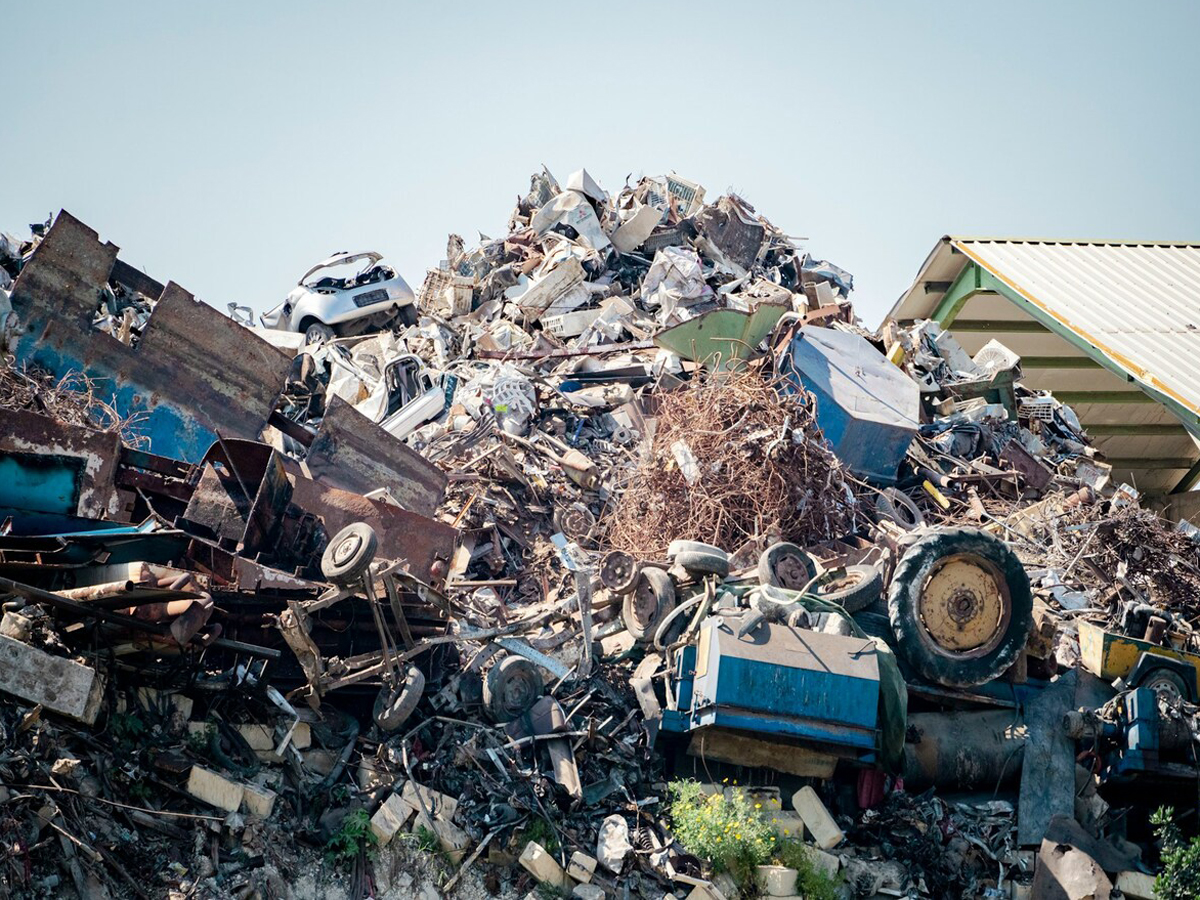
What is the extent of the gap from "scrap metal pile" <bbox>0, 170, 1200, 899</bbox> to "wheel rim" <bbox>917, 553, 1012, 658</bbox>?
21 millimetres

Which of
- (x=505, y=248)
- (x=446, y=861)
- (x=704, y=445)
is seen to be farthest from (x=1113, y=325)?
(x=446, y=861)

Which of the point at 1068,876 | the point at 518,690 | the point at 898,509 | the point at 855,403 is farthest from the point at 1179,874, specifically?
the point at 855,403

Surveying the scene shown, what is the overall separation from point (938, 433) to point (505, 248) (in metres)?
6.65

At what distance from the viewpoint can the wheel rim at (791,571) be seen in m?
8.04

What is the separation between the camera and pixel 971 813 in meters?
7.29

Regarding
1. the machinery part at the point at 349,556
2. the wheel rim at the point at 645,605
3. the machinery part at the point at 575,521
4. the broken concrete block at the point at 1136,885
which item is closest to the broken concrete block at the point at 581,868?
the wheel rim at the point at 645,605

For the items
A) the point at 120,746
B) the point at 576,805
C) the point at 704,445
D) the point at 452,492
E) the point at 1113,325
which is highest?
the point at 1113,325

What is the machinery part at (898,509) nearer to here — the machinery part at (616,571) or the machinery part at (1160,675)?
the machinery part at (1160,675)

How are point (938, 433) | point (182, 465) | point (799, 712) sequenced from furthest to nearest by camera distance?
1. point (938, 433)
2. point (182, 465)
3. point (799, 712)

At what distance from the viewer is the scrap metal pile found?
614 cm

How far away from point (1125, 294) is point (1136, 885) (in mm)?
9492

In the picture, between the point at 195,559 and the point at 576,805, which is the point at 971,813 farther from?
the point at 195,559

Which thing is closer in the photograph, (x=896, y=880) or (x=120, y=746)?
(x=120, y=746)

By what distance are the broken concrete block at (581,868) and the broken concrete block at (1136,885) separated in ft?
10.2
